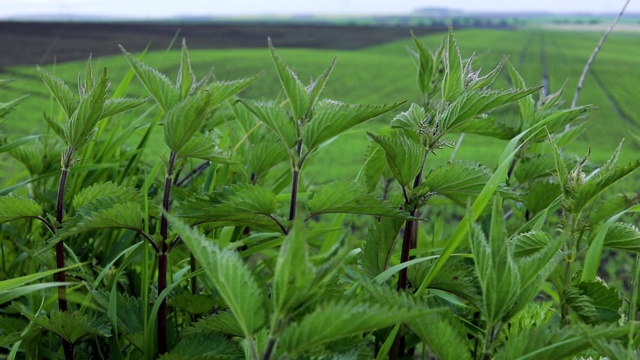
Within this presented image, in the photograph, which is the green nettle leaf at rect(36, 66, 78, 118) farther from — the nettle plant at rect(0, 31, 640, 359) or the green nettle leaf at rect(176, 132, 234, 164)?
the green nettle leaf at rect(176, 132, 234, 164)

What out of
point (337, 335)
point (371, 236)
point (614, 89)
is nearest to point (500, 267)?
point (337, 335)

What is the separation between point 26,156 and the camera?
104 centimetres

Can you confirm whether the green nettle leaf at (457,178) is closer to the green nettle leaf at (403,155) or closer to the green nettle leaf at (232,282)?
the green nettle leaf at (403,155)

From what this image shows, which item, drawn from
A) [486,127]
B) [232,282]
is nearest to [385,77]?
[486,127]

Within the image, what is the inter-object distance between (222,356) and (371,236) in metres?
0.21

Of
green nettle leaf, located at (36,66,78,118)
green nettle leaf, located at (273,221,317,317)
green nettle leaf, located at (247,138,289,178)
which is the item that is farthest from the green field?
green nettle leaf, located at (273,221,317,317)

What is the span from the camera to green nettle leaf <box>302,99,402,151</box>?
22.7 inches

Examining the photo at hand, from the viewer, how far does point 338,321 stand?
376 mm

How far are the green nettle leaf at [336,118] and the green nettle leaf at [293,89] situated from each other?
0.03 metres

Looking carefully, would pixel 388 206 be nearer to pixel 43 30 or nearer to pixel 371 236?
pixel 371 236

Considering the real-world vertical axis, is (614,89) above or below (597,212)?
below

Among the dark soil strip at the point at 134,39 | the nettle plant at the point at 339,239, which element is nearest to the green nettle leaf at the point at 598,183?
the nettle plant at the point at 339,239

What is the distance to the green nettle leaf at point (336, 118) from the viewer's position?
576 mm

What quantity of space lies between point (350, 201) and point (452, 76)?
0.18 metres
